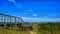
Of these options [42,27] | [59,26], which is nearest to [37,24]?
[42,27]

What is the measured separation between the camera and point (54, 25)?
6438mm

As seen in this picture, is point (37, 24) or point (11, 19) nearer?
point (11, 19)

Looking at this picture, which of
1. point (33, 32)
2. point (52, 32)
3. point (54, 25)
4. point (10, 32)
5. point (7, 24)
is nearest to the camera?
point (10, 32)

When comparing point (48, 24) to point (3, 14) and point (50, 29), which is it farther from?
point (3, 14)

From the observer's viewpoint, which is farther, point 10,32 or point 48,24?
point 48,24

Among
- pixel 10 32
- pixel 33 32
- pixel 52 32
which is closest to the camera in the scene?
pixel 10 32

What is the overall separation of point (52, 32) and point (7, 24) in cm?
192

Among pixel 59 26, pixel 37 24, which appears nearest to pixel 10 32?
pixel 37 24

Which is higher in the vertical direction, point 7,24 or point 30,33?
point 7,24

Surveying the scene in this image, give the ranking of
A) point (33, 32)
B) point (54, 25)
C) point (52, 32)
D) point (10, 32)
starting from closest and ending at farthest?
point (10, 32)
point (33, 32)
point (52, 32)
point (54, 25)

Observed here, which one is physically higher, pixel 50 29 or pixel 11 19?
pixel 11 19

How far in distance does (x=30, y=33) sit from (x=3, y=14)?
123 centimetres

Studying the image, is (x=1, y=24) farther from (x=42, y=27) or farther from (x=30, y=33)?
(x=42, y=27)

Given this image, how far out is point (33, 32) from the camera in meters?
5.50
